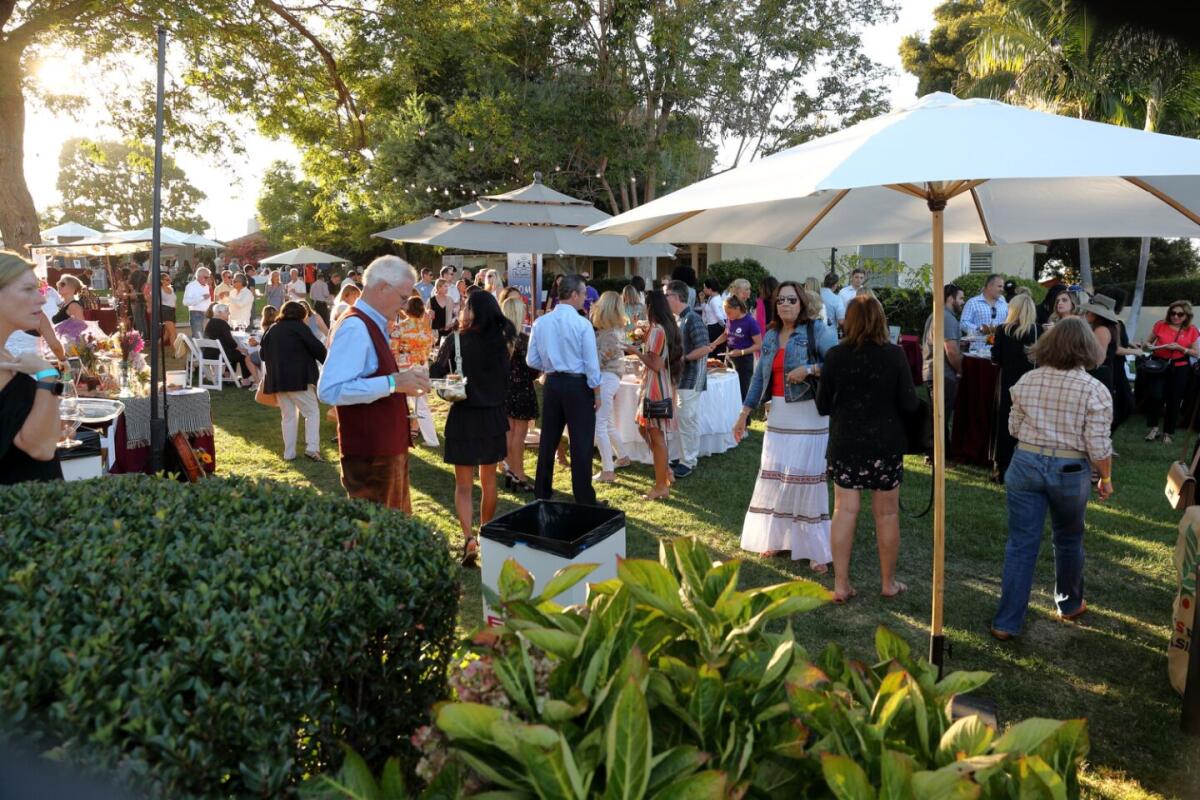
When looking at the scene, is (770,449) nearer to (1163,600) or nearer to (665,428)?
(665,428)

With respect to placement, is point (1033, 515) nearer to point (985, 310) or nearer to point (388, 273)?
point (388, 273)

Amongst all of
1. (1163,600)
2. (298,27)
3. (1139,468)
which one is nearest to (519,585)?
(1163,600)

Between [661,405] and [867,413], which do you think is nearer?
[867,413]

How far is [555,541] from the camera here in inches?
145

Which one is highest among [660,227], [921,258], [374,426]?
[921,258]

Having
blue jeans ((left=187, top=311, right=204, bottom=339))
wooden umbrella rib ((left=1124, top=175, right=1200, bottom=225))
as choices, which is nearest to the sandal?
wooden umbrella rib ((left=1124, top=175, right=1200, bottom=225))

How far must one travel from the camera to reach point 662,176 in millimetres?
26812

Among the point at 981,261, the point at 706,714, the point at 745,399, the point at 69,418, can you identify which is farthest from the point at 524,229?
the point at 981,261

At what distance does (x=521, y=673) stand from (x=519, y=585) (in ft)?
0.83

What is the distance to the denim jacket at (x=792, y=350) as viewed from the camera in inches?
225

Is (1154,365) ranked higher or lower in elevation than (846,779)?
higher

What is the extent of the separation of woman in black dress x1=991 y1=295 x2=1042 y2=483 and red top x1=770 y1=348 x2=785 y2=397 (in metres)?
2.70

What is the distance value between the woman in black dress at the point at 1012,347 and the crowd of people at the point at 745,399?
0.02 m

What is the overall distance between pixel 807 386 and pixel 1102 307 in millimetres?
4017
